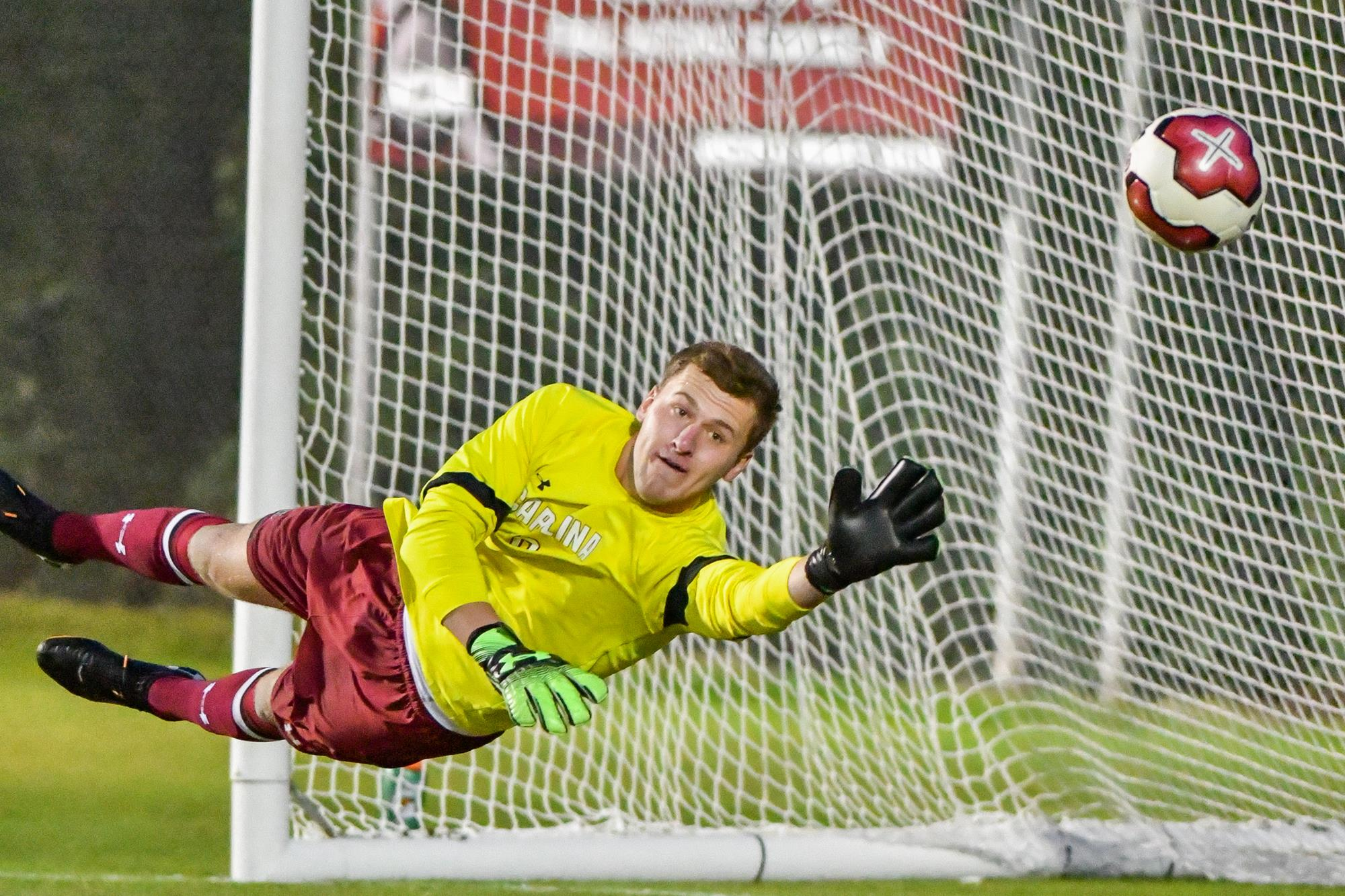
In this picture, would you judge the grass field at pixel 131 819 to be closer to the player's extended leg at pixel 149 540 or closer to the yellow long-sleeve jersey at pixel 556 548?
the player's extended leg at pixel 149 540

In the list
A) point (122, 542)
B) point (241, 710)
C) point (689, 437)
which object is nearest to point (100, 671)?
point (122, 542)

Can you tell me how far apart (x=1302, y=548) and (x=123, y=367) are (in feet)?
19.5

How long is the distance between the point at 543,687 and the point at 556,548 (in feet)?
2.25

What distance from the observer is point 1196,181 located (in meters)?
3.82

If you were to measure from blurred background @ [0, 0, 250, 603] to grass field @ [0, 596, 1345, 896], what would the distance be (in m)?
1.13

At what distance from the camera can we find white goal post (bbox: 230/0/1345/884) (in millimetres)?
4887

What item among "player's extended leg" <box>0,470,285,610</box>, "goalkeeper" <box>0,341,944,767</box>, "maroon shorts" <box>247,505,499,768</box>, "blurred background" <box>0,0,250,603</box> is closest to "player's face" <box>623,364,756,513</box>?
"goalkeeper" <box>0,341,944,767</box>

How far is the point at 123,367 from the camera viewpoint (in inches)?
344

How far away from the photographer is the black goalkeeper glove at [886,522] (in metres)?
2.61

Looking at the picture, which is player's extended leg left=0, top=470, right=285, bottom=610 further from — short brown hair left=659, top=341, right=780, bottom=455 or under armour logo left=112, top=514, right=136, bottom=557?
short brown hair left=659, top=341, right=780, bottom=455

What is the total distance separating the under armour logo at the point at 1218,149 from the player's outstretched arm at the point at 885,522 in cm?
156

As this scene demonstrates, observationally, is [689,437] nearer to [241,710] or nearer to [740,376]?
[740,376]

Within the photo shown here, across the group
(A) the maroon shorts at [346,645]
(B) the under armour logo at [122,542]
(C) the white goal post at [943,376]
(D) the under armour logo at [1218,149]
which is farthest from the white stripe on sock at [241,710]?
(D) the under armour logo at [1218,149]

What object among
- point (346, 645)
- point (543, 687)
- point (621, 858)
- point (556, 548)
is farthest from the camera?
point (621, 858)
